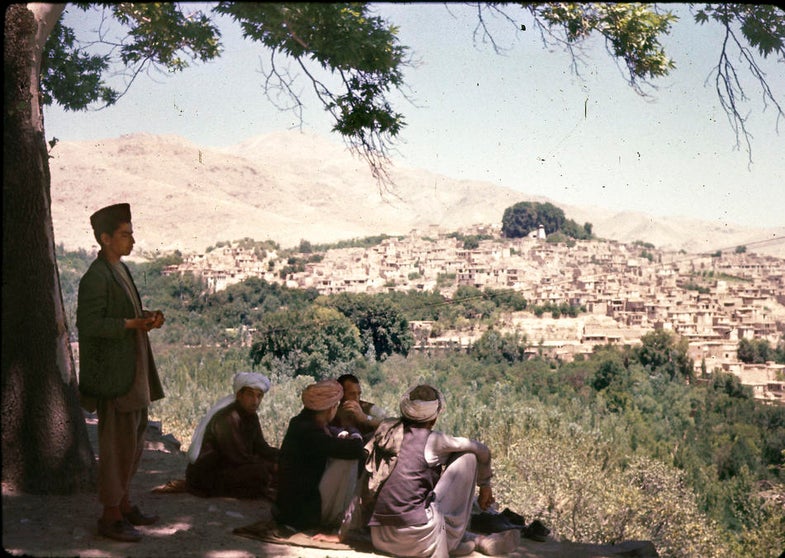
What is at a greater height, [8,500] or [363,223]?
[363,223]

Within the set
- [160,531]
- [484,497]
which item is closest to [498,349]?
[484,497]

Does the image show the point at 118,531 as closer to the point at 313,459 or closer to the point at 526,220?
the point at 313,459

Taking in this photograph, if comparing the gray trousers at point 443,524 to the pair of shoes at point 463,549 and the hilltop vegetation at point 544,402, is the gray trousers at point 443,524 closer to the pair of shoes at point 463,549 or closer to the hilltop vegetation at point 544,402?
the pair of shoes at point 463,549

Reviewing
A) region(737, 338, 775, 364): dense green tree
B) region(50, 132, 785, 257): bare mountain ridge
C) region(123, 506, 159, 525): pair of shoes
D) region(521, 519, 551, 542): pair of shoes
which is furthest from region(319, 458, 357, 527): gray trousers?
region(50, 132, 785, 257): bare mountain ridge

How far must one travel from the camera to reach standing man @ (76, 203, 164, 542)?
342 centimetres

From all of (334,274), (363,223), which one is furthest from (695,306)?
(363,223)

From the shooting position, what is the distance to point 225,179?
89375mm

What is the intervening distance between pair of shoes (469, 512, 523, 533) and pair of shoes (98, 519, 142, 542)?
5.57ft

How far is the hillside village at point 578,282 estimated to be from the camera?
3653cm

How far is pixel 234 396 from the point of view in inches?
172

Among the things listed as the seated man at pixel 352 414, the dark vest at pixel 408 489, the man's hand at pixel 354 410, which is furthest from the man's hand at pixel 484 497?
the man's hand at pixel 354 410

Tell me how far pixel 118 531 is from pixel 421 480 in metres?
1.30

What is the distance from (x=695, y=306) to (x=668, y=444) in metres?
23.0

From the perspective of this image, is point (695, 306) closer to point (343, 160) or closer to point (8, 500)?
point (8, 500)
